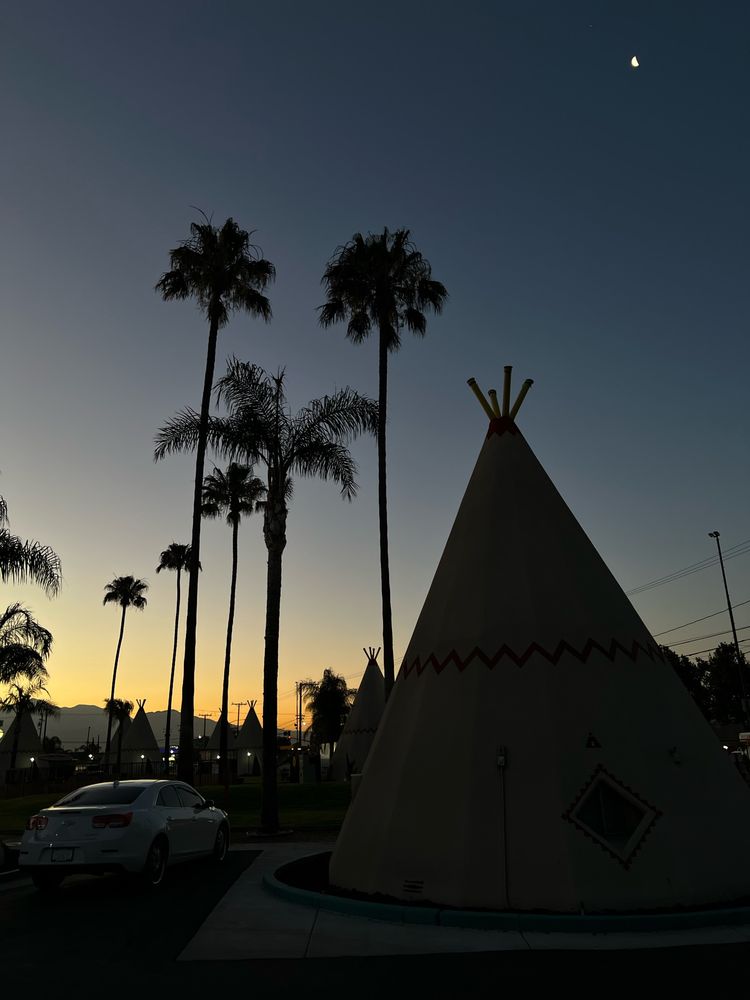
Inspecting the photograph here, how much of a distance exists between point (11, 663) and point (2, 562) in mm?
9894

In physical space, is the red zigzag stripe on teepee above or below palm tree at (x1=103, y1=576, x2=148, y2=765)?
below

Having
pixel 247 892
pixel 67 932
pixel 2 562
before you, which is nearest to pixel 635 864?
pixel 247 892

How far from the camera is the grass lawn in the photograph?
20.0 m

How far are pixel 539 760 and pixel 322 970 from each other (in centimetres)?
310

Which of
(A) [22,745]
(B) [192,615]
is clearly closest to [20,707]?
(A) [22,745]

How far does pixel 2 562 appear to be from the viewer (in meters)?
21.1

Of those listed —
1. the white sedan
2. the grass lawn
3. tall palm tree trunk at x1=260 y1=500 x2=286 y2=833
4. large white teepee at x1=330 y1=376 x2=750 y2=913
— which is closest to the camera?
large white teepee at x1=330 y1=376 x2=750 y2=913

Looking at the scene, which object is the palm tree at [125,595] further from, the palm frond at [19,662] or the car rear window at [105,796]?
the car rear window at [105,796]

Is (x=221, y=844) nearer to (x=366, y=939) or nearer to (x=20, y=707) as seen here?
(x=366, y=939)

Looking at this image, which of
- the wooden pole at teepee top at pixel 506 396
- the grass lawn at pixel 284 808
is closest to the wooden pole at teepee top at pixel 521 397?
the wooden pole at teepee top at pixel 506 396

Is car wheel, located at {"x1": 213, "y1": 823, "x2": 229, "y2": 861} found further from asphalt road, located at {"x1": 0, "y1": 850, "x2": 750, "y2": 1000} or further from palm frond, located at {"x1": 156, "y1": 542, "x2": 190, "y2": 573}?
palm frond, located at {"x1": 156, "y1": 542, "x2": 190, "y2": 573}

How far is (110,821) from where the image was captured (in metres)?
9.01

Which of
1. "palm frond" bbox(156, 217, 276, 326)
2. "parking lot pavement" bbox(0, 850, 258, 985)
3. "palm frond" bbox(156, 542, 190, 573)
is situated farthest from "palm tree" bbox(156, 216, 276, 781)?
"palm frond" bbox(156, 542, 190, 573)

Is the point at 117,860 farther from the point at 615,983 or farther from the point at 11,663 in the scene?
the point at 11,663
